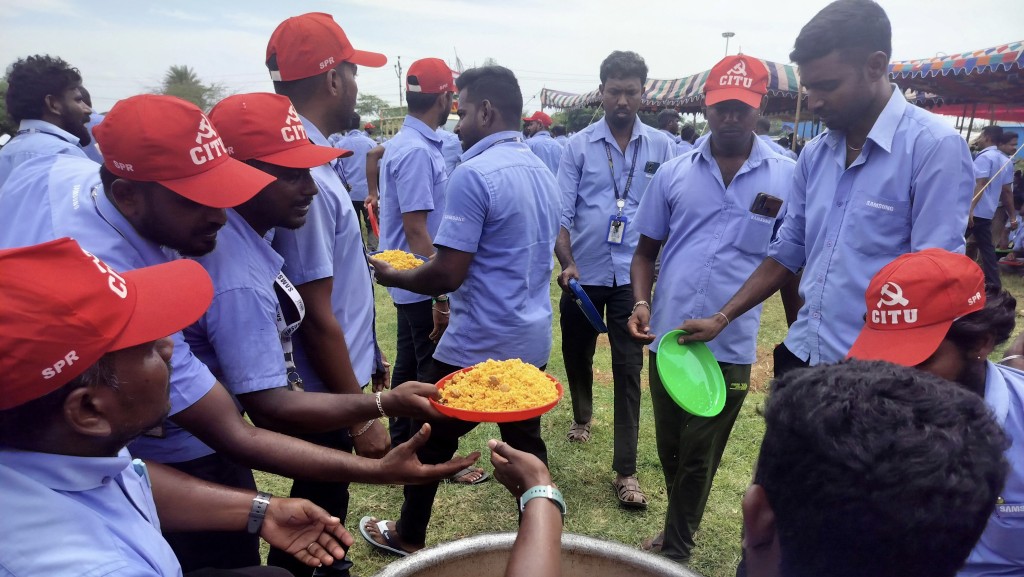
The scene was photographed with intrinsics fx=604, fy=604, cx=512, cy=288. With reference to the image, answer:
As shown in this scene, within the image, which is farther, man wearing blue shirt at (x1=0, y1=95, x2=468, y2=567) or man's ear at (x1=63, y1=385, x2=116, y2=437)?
man wearing blue shirt at (x1=0, y1=95, x2=468, y2=567)

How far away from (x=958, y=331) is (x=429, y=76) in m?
3.43

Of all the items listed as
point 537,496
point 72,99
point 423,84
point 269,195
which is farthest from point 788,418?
point 72,99

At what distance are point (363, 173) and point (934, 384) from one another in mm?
→ 9675

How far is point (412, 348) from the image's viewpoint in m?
4.04

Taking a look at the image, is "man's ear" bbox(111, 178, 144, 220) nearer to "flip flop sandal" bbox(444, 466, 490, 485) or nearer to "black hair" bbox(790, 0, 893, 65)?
"black hair" bbox(790, 0, 893, 65)

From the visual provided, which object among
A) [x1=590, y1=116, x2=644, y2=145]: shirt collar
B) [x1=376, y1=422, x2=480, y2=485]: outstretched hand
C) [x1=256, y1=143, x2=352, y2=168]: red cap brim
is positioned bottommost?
[x1=376, y1=422, x2=480, y2=485]: outstretched hand

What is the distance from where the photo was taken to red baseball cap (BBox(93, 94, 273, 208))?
1595 mm

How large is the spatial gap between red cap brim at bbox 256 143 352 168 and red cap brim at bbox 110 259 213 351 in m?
0.63

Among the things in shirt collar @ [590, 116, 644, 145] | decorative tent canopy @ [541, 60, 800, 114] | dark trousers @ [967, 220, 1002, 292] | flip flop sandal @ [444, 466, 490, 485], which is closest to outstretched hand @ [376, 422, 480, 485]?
flip flop sandal @ [444, 466, 490, 485]

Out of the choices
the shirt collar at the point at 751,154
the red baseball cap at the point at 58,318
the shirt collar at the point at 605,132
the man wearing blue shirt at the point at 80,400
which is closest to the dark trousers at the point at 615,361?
the shirt collar at the point at 605,132

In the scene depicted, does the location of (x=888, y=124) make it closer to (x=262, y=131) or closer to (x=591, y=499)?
(x=262, y=131)

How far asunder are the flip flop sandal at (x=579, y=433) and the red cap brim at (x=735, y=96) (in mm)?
2505

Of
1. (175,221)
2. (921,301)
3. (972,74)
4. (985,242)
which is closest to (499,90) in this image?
(175,221)

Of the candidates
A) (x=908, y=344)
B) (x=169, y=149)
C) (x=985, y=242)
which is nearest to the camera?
(x=169, y=149)
